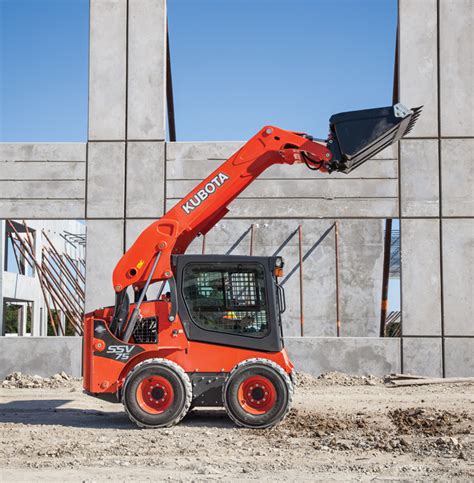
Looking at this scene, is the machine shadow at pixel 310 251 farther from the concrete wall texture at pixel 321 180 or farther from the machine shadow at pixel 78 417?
the machine shadow at pixel 78 417

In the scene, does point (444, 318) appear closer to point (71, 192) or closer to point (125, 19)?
point (71, 192)

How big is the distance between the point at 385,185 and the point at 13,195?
7565 millimetres

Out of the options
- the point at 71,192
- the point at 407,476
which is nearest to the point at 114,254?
the point at 71,192

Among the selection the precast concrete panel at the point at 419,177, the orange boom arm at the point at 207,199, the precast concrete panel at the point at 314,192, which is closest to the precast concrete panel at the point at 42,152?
the precast concrete panel at the point at 314,192

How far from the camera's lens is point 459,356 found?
50.4ft

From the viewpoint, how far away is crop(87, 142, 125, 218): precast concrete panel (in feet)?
52.3

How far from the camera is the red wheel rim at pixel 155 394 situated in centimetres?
958

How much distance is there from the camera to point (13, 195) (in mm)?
16047

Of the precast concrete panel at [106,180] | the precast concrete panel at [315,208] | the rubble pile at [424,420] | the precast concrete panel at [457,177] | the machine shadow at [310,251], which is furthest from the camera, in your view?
the machine shadow at [310,251]

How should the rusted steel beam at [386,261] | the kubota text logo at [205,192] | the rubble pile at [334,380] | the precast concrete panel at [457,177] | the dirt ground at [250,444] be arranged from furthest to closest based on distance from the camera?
the rusted steel beam at [386,261] < the precast concrete panel at [457,177] < the rubble pile at [334,380] < the kubota text logo at [205,192] < the dirt ground at [250,444]

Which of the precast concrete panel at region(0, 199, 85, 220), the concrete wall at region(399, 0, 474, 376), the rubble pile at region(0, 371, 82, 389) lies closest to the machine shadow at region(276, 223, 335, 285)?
the concrete wall at region(399, 0, 474, 376)

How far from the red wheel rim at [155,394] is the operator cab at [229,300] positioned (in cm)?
67

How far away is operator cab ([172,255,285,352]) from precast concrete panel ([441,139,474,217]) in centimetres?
704

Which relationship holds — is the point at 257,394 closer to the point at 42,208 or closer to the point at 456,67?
the point at 42,208
